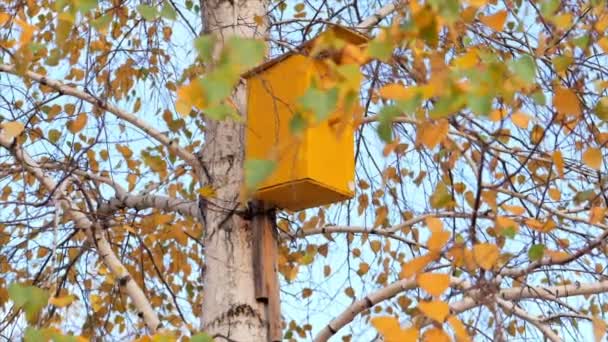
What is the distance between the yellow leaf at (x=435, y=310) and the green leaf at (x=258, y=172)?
42 centimetres

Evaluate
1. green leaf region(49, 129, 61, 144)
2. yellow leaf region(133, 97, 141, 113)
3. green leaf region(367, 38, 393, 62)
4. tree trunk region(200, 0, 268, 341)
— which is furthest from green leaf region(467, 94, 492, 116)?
yellow leaf region(133, 97, 141, 113)

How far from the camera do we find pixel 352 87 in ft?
4.57

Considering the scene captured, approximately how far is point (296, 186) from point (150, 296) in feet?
4.05

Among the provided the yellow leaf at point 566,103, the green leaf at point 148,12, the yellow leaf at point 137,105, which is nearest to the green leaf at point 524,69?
the yellow leaf at point 566,103

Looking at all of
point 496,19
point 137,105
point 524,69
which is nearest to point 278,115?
point 496,19

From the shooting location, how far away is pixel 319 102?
1.33m

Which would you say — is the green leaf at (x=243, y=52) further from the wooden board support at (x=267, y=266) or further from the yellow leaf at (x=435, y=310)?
the wooden board support at (x=267, y=266)

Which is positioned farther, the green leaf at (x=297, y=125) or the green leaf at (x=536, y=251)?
the green leaf at (x=536, y=251)

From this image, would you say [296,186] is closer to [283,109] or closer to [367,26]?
[283,109]

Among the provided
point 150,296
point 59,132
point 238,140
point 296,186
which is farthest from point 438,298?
point 150,296

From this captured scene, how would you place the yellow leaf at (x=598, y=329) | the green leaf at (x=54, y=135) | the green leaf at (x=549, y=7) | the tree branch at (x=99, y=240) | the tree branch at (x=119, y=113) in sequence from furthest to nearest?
the green leaf at (x=54, y=135) < the tree branch at (x=119, y=113) < the tree branch at (x=99, y=240) < the yellow leaf at (x=598, y=329) < the green leaf at (x=549, y=7)

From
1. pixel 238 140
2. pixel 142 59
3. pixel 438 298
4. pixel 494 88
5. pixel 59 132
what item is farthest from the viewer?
pixel 59 132

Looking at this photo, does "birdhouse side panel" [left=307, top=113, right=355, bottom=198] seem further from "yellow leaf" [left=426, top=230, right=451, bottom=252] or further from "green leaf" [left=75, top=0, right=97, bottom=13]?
"green leaf" [left=75, top=0, right=97, bottom=13]

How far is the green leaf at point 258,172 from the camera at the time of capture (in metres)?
1.36
